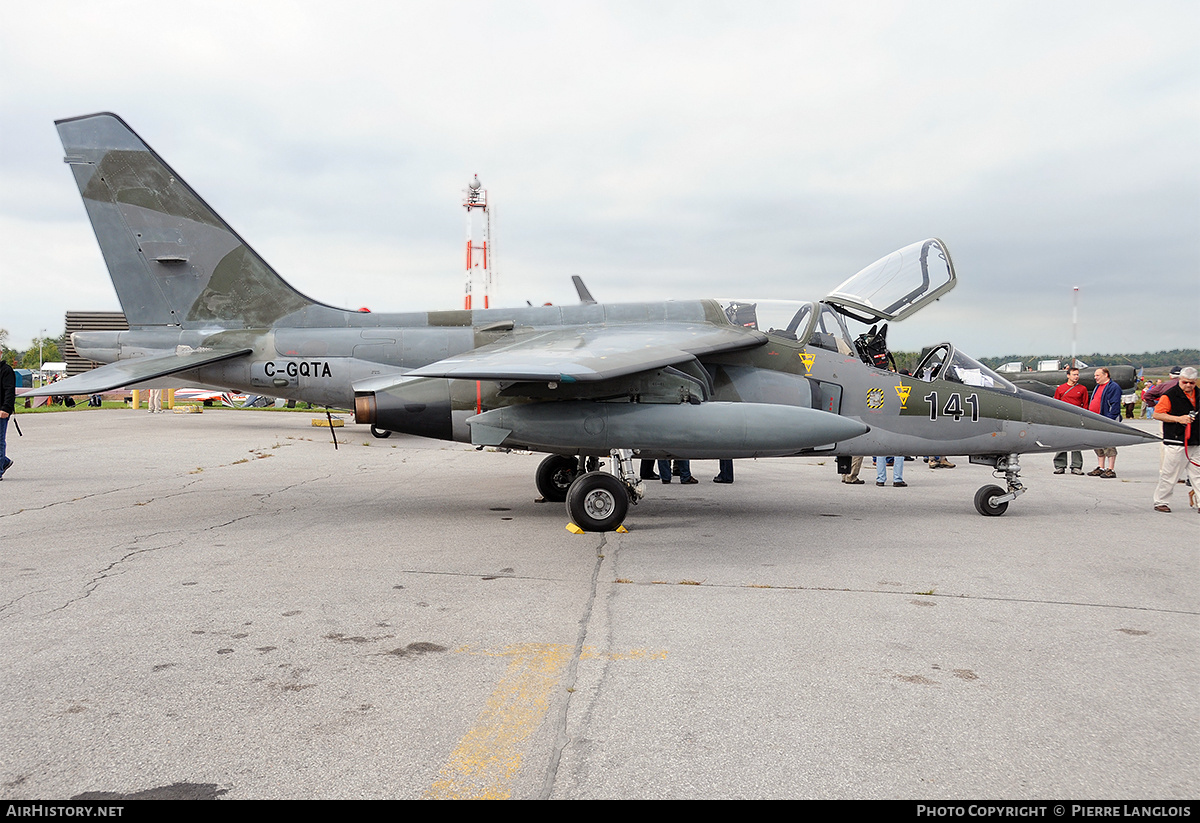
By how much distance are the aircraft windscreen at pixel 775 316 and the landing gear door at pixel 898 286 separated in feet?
1.88

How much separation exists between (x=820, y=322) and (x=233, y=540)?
6.74 m

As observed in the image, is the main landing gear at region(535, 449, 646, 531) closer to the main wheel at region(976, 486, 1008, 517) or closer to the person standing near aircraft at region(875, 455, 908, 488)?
the main wheel at region(976, 486, 1008, 517)

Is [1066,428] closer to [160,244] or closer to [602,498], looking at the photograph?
[602,498]

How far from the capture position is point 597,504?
734cm

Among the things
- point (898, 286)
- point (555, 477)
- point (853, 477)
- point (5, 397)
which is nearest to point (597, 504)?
point (555, 477)

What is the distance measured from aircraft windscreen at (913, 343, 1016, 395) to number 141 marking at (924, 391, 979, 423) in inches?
8.7

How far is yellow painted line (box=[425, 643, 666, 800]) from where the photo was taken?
2.46 meters

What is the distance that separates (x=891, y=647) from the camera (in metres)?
3.94

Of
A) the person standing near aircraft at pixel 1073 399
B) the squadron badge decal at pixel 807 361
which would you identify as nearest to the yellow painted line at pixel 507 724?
the squadron badge decal at pixel 807 361

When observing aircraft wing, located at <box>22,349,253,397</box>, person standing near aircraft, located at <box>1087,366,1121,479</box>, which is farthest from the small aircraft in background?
aircraft wing, located at <box>22,349,253,397</box>

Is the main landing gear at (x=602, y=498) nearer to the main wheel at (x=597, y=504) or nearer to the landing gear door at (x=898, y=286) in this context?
the main wheel at (x=597, y=504)

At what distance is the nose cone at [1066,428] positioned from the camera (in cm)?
867

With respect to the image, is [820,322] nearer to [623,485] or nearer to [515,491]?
[623,485]

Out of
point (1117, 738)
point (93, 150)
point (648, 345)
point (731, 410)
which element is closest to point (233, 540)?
point (648, 345)
